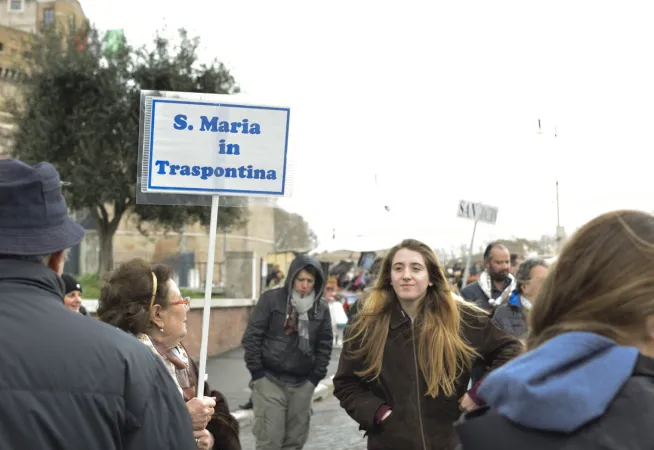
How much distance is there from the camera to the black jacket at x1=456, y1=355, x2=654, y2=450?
5.77 ft

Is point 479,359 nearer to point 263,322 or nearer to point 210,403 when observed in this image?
point 210,403

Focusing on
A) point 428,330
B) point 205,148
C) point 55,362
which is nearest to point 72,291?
point 205,148

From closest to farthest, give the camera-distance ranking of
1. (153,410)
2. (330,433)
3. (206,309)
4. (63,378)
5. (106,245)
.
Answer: (63,378), (153,410), (206,309), (330,433), (106,245)

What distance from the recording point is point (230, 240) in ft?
214

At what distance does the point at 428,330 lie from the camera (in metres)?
4.88

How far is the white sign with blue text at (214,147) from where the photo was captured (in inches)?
203

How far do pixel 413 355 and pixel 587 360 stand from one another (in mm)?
3038

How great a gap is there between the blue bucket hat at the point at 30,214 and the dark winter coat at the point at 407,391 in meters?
2.69

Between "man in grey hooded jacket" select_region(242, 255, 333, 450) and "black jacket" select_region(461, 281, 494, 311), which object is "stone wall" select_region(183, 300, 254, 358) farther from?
"man in grey hooded jacket" select_region(242, 255, 333, 450)

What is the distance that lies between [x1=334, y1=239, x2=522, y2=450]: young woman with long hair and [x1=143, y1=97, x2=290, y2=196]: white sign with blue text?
3.11 feet

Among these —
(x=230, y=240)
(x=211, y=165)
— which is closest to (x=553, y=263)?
(x=211, y=165)

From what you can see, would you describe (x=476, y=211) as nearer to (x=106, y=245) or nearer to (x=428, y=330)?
(x=428, y=330)

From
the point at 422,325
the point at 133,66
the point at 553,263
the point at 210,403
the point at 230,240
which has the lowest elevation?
the point at 230,240

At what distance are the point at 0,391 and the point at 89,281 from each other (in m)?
25.3
